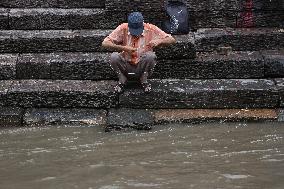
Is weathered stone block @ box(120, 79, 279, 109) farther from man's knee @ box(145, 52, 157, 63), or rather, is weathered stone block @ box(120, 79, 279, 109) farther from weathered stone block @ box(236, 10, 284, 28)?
weathered stone block @ box(236, 10, 284, 28)

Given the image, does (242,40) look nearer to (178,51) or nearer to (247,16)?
(247,16)

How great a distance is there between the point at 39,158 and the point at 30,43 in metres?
2.80

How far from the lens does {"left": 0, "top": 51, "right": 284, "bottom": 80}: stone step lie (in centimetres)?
820

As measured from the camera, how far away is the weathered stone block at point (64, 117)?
7.41 meters

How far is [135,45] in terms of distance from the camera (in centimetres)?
772

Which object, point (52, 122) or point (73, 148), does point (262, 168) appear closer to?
point (73, 148)

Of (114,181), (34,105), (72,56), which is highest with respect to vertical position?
(72,56)

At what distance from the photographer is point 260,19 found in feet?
30.4

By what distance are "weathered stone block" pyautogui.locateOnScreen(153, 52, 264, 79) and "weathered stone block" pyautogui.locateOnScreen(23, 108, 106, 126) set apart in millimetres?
1190

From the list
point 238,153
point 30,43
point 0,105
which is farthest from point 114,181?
point 30,43

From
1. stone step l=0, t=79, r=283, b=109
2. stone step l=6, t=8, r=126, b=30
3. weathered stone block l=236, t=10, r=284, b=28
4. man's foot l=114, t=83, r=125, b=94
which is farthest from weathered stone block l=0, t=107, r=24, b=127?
weathered stone block l=236, t=10, r=284, b=28

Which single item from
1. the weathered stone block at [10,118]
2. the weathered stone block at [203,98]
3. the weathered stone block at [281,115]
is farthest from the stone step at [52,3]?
the weathered stone block at [281,115]

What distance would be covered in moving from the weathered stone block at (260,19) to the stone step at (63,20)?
194 centimetres

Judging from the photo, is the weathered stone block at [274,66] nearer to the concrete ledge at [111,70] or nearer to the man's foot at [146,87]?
the concrete ledge at [111,70]
